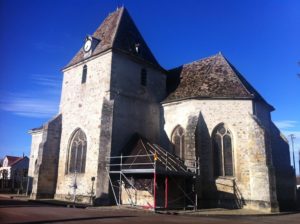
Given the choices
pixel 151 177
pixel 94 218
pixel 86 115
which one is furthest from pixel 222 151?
pixel 94 218

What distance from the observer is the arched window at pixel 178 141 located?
75.9 ft

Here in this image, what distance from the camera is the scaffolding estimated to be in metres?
18.2

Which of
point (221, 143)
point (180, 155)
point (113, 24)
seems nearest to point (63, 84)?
point (113, 24)

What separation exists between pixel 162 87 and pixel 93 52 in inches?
264

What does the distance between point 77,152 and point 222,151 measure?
11.1 metres

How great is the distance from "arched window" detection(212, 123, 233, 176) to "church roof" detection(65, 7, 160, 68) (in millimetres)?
8856

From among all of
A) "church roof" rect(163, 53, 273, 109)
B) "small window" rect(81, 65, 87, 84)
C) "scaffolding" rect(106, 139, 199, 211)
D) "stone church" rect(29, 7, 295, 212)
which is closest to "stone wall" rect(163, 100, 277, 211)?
"stone church" rect(29, 7, 295, 212)

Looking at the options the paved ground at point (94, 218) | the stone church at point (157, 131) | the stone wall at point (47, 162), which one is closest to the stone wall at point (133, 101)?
the stone church at point (157, 131)

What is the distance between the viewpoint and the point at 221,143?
859 inches

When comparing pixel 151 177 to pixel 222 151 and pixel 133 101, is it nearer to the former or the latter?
pixel 222 151

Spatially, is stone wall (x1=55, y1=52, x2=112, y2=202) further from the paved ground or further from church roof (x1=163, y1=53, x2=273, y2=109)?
church roof (x1=163, y1=53, x2=273, y2=109)

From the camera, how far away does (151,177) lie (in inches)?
731

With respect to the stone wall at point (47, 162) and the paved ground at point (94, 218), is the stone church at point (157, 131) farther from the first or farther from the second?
the paved ground at point (94, 218)

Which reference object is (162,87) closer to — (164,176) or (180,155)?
(180,155)
